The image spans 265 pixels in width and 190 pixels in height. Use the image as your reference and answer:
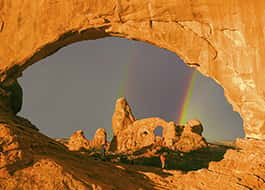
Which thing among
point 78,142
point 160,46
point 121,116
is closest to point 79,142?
point 78,142

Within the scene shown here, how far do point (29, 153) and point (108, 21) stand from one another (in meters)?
8.11

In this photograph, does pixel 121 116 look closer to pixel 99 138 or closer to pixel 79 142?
pixel 99 138

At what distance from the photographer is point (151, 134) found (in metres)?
37.1

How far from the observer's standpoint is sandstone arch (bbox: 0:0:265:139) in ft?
44.2

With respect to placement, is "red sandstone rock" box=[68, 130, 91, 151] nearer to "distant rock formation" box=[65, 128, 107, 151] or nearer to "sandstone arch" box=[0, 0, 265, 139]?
"distant rock formation" box=[65, 128, 107, 151]

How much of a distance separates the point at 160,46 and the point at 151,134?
74.5ft

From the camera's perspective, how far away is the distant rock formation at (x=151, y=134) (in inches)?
1330

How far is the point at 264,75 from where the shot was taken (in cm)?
1256

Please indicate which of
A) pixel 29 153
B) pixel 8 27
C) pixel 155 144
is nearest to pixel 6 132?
pixel 29 153

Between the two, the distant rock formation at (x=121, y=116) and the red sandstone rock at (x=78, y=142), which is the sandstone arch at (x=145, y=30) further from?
the distant rock formation at (x=121, y=116)

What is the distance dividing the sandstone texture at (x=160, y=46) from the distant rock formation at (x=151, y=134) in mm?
19860

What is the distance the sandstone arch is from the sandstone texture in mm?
45

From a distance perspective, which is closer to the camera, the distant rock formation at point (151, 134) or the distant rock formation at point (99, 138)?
the distant rock formation at point (151, 134)

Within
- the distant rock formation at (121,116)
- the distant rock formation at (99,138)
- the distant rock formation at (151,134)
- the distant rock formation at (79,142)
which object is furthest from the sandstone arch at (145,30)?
the distant rock formation at (121,116)
